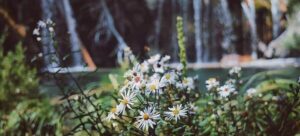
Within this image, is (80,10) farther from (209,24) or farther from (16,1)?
(209,24)

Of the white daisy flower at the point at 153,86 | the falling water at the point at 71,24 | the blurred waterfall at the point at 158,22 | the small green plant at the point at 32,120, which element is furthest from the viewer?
the falling water at the point at 71,24

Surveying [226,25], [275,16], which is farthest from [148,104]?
[226,25]

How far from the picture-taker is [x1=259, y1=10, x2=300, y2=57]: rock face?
471cm

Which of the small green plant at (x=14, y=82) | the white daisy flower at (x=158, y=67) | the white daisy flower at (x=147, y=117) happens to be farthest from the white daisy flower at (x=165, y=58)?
the small green plant at (x=14, y=82)

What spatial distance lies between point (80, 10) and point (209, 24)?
8.18 ft

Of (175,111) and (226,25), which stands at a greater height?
(226,25)

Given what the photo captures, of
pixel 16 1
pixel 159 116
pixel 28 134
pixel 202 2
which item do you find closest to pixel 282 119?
pixel 159 116

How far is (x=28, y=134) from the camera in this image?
3.01m

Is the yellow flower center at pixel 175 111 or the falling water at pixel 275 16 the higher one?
the falling water at pixel 275 16

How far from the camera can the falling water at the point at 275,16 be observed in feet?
15.7

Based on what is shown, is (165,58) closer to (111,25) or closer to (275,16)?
(275,16)

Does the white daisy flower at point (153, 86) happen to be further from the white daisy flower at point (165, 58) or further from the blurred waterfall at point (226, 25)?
the blurred waterfall at point (226, 25)

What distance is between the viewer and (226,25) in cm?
736

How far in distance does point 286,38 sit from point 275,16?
25cm
